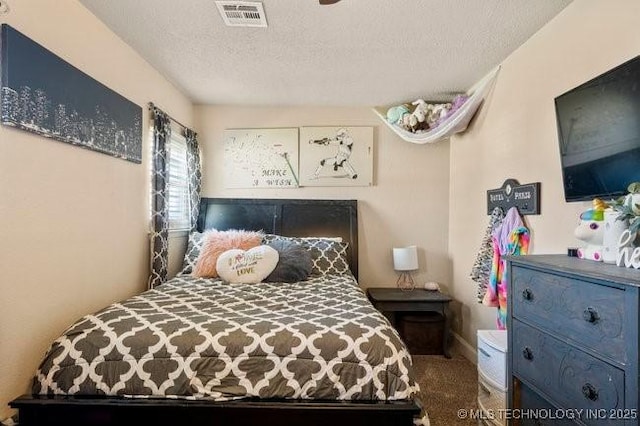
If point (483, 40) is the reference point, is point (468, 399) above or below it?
below

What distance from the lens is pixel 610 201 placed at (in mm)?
1528

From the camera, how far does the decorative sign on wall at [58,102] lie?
1509 mm

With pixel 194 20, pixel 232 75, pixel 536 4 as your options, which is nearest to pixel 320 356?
pixel 194 20

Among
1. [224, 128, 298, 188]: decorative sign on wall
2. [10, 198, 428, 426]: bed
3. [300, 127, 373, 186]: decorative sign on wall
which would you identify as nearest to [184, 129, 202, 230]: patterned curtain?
[224, 128, 298, 188]: decorative sign on wall

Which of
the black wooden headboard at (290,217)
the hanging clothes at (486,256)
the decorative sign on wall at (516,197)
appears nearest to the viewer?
the decorative sign on wall at (516,197)

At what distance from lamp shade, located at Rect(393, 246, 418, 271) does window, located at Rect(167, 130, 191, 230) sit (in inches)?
82.5

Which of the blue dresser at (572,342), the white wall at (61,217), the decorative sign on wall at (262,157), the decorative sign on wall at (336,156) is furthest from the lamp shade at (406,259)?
the white wall at (61,217)

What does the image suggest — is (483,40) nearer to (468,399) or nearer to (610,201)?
(610,201)

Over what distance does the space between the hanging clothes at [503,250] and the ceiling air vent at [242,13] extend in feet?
6.66

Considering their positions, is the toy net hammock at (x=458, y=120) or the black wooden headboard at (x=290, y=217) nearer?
the toy net hammock at (x=458, y=120)

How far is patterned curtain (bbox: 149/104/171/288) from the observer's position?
2.72m

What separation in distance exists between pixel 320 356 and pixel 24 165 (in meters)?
1.61

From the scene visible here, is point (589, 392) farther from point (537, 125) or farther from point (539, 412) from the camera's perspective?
point (537, 125)

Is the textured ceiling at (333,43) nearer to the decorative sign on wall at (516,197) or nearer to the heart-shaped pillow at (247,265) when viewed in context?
the decorative sign on wall at (516,197)
